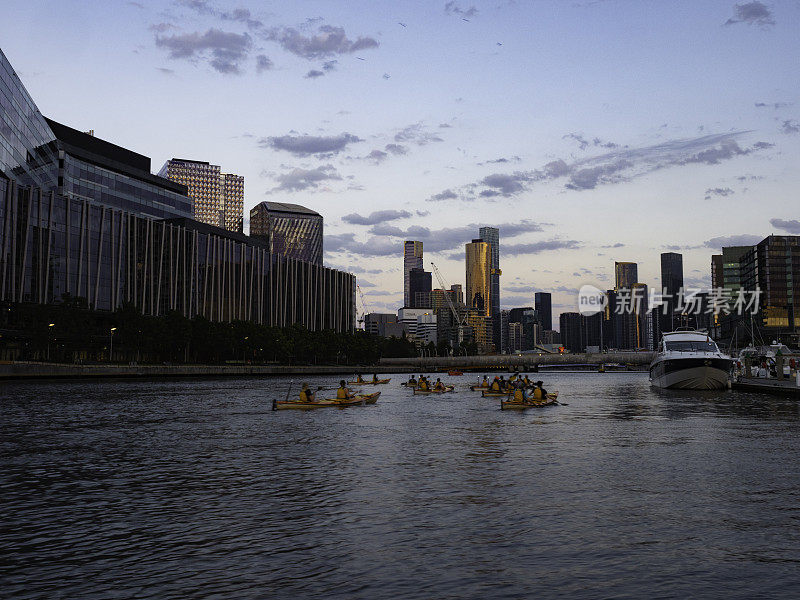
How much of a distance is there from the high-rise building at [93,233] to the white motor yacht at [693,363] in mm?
103184

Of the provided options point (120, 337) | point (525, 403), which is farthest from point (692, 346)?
point (120, 337)

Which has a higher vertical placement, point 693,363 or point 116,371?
point 693,363

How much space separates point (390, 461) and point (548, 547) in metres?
13.9

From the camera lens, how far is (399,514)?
1902 cm

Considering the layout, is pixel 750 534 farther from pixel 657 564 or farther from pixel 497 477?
pixel 497 477

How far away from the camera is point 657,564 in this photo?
1441cm

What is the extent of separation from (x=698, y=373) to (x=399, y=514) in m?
71.2

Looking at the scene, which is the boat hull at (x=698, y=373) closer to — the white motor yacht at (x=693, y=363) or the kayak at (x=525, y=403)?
the white motor yacht at (x=693, y=363)

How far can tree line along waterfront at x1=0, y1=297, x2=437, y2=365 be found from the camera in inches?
4870

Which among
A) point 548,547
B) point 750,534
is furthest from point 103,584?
point 750,534

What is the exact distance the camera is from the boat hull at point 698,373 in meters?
79.2

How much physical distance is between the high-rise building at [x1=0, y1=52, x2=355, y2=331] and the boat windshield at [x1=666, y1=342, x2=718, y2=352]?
10337cm

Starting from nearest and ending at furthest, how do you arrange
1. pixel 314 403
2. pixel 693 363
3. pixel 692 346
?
pixel 314 403 < pixel 693 363 < pixel 692 346

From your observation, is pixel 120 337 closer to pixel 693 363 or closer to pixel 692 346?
pixel 692 346
